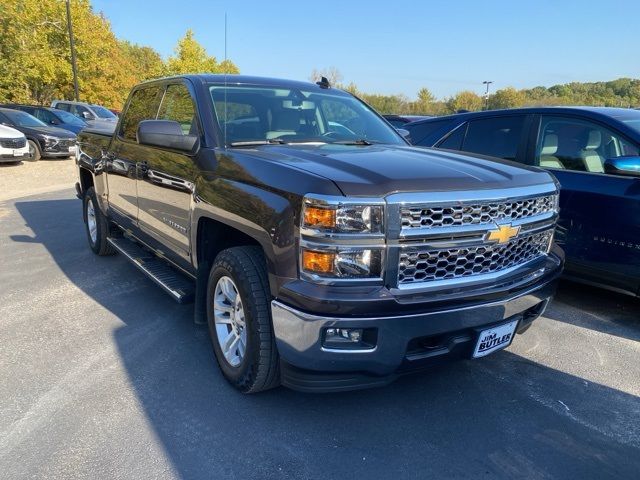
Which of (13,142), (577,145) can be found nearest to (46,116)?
(13,142)

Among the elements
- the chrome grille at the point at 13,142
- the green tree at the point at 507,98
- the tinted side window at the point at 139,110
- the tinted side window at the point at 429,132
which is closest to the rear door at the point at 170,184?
the tinted side window at the point at 139,110

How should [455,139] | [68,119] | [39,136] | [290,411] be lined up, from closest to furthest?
[290,411] < [455,139] < [39,136] < [68,119]

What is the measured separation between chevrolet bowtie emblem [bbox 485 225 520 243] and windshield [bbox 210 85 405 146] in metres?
1.39

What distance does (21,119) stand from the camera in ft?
52.8

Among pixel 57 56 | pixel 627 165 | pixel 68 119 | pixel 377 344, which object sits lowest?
pixel 377 344

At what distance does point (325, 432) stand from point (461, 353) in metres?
0.84

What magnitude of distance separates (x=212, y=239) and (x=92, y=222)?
347 centimetres

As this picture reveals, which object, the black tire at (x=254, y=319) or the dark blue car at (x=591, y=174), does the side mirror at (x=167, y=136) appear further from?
the dark blue car at (x=591, y=174)

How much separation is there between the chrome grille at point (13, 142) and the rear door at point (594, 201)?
14.2m

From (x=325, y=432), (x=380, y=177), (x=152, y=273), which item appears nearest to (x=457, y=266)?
(x=380, y=177)

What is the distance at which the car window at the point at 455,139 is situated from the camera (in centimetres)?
560

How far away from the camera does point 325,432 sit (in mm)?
2756

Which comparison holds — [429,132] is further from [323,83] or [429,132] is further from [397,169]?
[397,169]

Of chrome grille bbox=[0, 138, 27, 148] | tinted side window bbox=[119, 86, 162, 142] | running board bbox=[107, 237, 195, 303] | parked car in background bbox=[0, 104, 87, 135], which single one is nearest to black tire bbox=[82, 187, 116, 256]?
running board bbox=[107, 237, 195, 303]
